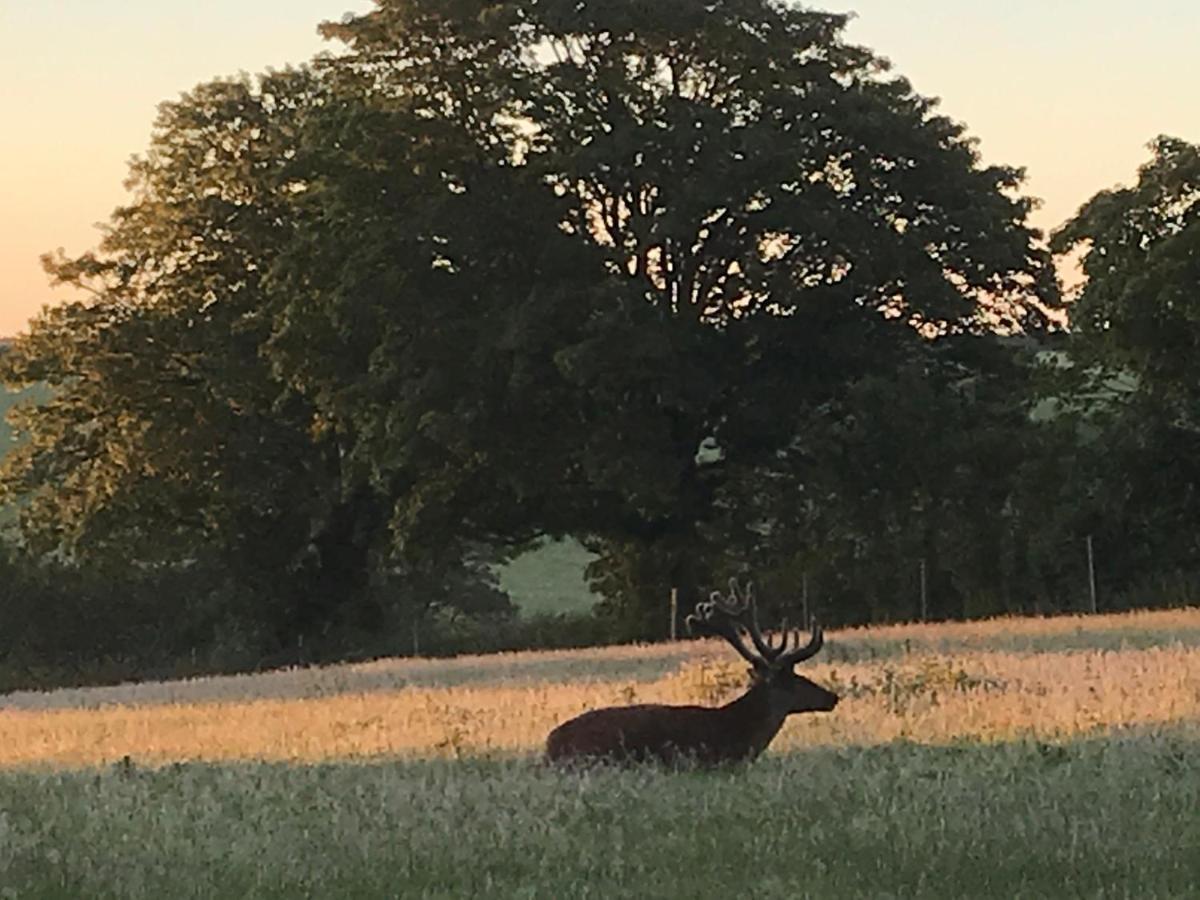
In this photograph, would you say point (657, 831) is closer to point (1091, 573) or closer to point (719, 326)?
point (1091, 573)

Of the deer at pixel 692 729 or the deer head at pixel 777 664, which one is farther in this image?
the deer head at pixel 777 664

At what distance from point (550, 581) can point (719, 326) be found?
133ft

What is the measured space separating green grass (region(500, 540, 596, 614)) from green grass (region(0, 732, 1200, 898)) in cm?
5356

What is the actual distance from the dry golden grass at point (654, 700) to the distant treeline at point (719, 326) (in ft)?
28.0

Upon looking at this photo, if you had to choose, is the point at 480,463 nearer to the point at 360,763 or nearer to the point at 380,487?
the point at 380,487

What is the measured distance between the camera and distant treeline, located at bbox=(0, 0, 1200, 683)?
3488 centimetres

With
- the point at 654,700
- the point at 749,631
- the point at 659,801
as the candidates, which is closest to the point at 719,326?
the point at 654,700

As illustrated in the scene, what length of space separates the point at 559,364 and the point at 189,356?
11747mm

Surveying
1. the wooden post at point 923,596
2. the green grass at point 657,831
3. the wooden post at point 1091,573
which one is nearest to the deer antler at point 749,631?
the green grass at point 657,831

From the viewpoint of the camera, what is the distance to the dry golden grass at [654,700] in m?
14.4

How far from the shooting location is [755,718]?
12906 mm

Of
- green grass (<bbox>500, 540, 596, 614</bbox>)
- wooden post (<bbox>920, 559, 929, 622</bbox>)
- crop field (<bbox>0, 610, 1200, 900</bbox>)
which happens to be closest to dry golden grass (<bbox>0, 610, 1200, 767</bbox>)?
crop field (<bbox>0, 610, 1200, 900</bbox>)

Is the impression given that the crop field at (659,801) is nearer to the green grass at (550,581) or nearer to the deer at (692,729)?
the deer at (692,729)

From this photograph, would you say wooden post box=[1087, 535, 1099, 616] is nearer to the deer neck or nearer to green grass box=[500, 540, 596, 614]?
the deer neck
